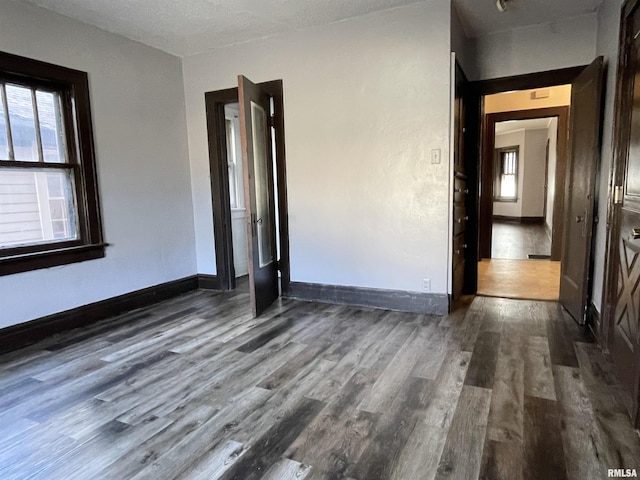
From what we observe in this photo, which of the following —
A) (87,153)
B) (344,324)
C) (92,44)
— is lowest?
(344,324)

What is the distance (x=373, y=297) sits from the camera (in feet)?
12.2

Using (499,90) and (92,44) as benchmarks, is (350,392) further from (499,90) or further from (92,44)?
(92,44)

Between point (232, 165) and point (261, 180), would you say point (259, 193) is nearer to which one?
point (261, 180)

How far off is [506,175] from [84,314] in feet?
39.8

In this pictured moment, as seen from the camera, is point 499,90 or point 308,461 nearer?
point 308,461

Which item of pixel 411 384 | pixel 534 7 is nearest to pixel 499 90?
pixel 534 7

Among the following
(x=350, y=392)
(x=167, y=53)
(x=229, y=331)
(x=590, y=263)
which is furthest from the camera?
(x=167, y=53)

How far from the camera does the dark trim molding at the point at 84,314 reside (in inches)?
117

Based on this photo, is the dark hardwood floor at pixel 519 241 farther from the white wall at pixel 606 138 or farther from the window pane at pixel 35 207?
the window pane at pixel 35 207

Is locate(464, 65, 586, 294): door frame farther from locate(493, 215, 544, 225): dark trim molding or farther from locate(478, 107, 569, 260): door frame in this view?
locate(493, 215, 544, 225): dark trim molding

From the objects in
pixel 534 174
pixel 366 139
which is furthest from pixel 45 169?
pixel 534 174

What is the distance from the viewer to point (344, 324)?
3291 millimetres

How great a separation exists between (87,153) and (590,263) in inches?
173

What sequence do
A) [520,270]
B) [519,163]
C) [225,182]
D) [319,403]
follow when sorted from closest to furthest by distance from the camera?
[319,403] < [225,182] < [520,270] < [519,163]
